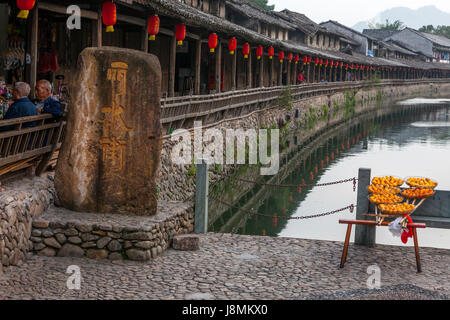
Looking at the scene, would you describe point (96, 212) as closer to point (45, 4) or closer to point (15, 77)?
point (45, 4)

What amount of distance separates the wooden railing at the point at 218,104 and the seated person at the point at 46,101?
454 cm

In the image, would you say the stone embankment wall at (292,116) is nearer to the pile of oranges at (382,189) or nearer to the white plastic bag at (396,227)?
the pile of oranges at (382,189)

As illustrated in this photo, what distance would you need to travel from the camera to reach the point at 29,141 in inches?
354

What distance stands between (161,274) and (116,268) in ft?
2.05

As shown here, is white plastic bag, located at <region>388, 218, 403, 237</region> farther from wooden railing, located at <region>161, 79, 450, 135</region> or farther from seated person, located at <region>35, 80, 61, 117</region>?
wooden railing, located at <region>161, 79, 450, 135</region>

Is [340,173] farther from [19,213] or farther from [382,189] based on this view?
[19,213]

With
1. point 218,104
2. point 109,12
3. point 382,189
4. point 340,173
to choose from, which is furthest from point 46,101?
point 340,173

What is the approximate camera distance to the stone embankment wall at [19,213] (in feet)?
25.7

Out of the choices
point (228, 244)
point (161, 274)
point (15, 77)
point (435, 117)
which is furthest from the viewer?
point (435, 117)

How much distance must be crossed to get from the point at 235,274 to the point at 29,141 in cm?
359

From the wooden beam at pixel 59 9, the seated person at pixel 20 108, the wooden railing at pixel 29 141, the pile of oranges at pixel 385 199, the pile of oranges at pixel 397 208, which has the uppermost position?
the wooden beam at pixel 59 9

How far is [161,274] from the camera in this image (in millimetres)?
8078

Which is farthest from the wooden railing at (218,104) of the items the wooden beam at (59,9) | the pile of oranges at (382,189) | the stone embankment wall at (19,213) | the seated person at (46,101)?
the pile of oranges at (382,189)
